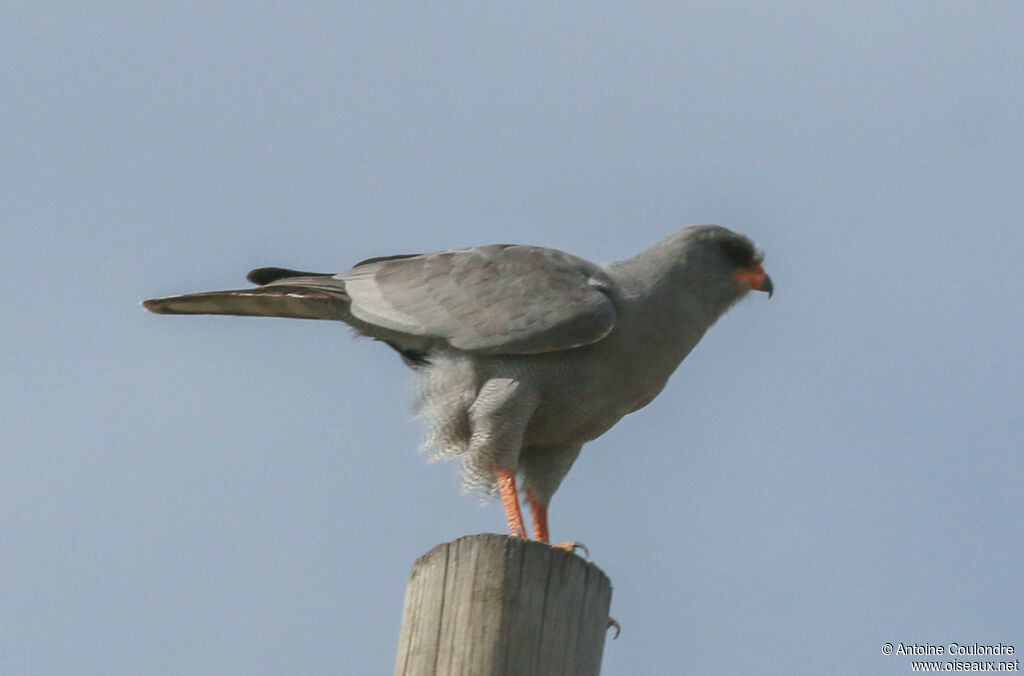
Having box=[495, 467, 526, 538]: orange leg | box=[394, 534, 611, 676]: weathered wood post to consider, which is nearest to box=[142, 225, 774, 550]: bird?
box=[495, 467, 526, 538]: orange leg

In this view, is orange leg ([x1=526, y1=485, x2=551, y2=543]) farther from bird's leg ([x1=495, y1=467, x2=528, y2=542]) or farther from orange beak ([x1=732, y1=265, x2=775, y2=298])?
orange beak ([x1=732, y1=265, x2=775, y2=298])

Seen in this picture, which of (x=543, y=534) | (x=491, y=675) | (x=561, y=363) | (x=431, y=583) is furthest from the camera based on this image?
(x=543, y=534)

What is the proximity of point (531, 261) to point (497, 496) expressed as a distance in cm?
122

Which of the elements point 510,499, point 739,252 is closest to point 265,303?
point 510,499

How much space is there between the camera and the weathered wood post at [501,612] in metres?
3.97

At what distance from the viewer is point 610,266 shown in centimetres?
706

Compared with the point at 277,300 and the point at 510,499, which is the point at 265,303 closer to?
the point at 277,300

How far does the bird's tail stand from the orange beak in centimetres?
213

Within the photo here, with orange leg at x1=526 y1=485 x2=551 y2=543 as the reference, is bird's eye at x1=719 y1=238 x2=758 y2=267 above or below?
above

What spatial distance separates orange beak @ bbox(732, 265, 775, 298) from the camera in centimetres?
724

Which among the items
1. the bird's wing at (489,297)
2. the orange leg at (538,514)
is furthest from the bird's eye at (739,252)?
the orange leg at (538,514)

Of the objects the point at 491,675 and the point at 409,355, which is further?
the point at 409,355

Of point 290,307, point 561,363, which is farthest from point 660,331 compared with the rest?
point 290,307

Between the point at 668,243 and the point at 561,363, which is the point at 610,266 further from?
the point at 561,363
